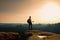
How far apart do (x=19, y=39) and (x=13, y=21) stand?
58cm

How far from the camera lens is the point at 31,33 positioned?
13.7 ft

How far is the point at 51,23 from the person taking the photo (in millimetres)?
4250

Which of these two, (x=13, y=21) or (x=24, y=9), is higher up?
(x=24, y=9)

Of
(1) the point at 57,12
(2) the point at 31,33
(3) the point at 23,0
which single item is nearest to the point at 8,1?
(3) the point at 23,0

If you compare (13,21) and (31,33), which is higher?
(13,21)

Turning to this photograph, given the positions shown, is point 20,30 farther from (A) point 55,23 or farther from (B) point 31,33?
(A) point 55,23

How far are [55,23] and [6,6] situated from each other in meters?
1.51

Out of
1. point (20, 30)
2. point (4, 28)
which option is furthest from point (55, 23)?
point (4, 28)

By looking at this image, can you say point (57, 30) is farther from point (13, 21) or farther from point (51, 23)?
point (13, 21)

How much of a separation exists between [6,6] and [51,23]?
4.58 feet

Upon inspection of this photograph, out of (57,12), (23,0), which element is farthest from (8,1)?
(57,12)

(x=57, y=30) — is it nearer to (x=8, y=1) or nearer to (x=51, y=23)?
(x=51, y=23)

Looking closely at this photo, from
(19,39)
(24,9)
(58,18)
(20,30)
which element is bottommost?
(19,39)

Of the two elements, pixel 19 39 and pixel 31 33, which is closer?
pixel 31 33
